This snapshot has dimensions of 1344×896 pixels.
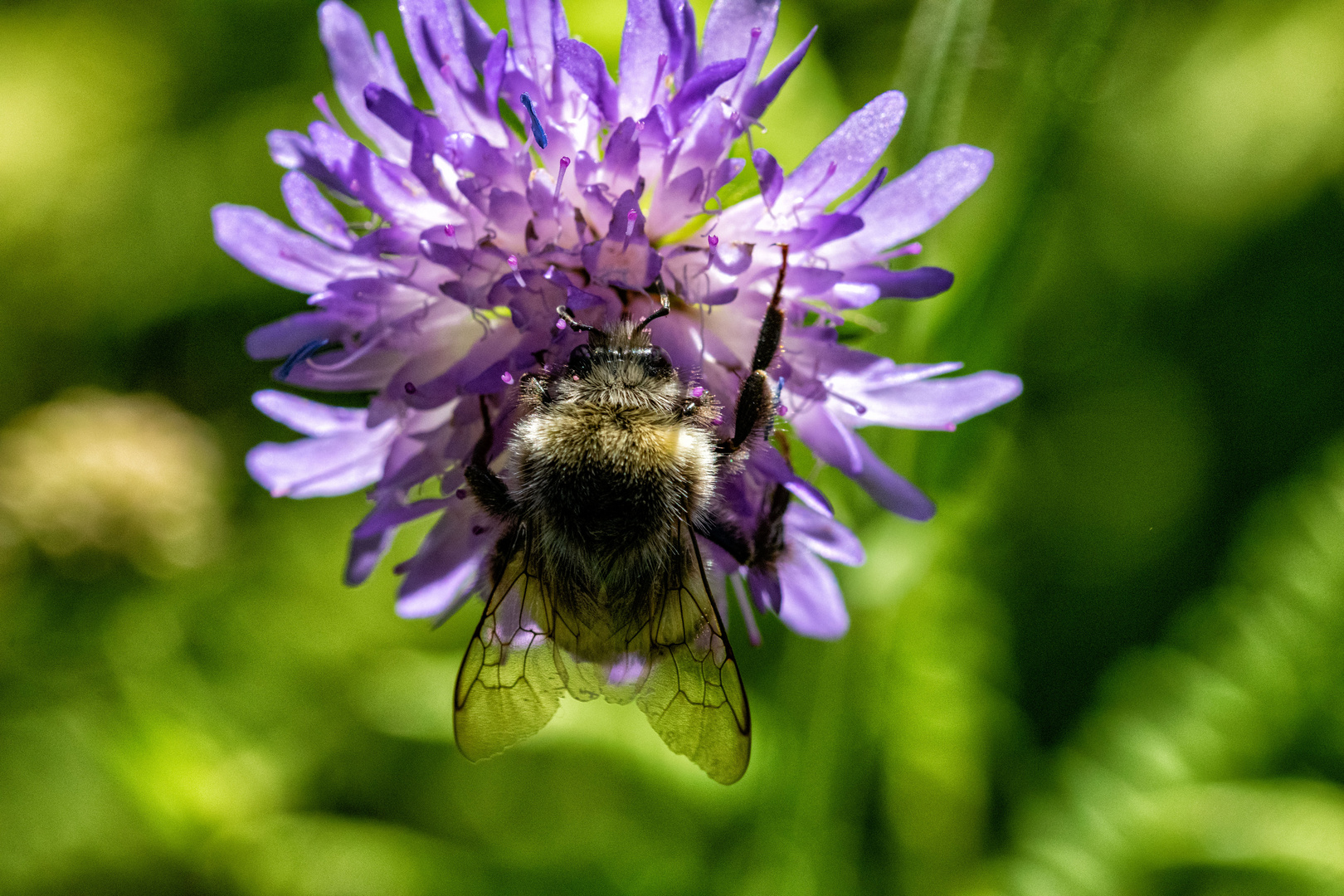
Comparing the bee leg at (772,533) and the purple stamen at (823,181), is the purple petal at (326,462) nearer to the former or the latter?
the bee leg at (772,533)

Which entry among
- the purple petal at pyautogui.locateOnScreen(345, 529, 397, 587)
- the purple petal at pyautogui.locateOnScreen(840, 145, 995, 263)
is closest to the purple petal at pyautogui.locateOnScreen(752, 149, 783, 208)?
the purple petal at pyautogui.locateOnScreen(840, 145, 995, 263)

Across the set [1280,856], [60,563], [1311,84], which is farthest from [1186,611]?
[60,563]

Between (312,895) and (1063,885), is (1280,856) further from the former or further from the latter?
(312,895)

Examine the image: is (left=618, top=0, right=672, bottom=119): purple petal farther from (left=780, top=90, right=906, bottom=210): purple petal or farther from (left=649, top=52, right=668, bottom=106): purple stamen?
(left=780, top=90, right=906, bottom=210): purple petal

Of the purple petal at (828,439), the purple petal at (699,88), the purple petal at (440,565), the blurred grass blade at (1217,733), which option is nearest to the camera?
the purple petal at (699,88)

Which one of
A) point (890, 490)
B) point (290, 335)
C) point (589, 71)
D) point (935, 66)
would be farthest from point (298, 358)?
point (935, 66)

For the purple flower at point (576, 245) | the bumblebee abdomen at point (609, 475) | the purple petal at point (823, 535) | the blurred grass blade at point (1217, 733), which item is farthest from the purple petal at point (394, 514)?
the blurred grass blade at point (1217, 733)
